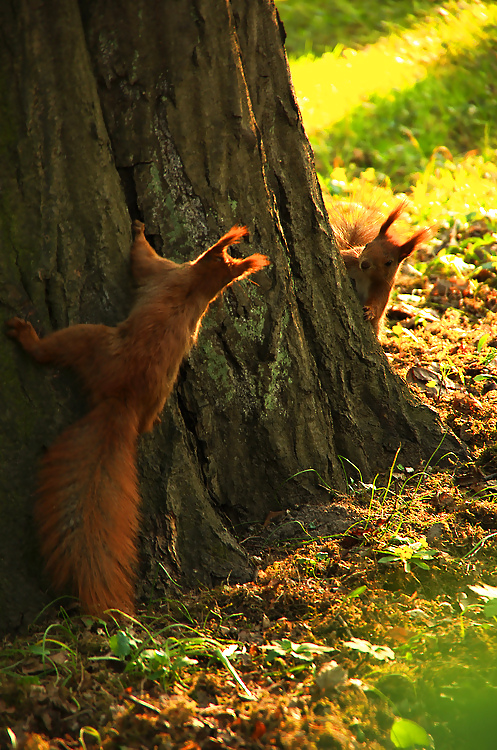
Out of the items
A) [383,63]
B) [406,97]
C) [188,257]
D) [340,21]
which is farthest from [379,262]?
[340,21]

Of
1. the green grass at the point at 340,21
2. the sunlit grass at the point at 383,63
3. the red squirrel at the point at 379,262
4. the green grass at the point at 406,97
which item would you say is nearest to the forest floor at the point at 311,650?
the red squirrel at the point at 379,262

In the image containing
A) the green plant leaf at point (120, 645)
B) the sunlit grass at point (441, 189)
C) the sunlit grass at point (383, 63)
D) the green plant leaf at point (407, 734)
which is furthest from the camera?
the sunlit grass at point (383, 63)

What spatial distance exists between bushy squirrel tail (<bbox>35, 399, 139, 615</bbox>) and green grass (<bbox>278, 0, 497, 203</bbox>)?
18.2 feet

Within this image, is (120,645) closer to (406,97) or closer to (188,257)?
(188,257)

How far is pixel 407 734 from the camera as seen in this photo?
5.74ft

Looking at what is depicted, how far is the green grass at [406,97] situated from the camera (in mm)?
8070

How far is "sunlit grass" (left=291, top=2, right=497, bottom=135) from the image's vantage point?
30.6ft

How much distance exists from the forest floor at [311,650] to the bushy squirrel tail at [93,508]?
0.15 m

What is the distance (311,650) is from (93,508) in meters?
0.84

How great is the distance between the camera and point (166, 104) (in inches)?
105

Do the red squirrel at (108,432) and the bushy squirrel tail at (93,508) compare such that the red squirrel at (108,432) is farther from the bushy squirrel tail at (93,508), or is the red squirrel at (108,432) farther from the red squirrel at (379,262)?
the red squirrel at (379,262)

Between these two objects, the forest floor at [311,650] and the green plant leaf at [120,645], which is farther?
the green plant leaf at [120,645]

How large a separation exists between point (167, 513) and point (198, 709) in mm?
817

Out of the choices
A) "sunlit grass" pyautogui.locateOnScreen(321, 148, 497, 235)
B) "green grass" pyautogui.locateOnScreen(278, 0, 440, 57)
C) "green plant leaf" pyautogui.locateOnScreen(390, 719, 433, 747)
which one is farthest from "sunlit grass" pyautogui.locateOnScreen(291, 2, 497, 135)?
"green plant leaf" pyautogui.locateOnScreen(390, 719, 433, 747)
